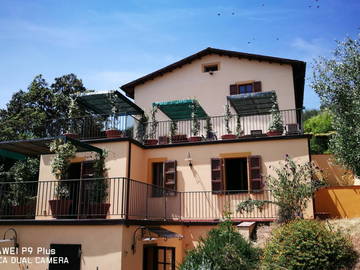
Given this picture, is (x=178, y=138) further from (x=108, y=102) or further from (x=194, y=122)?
(x=108, y=102)

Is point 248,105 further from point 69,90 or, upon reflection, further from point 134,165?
point 69,90

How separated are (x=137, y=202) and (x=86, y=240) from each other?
3.29 metres

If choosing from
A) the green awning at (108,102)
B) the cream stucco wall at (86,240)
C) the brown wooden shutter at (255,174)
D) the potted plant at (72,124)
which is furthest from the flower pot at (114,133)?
the brown wooden shutter at (255,174)

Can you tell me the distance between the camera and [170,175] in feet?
50.7

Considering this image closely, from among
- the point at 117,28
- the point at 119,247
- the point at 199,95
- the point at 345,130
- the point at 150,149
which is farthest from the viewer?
the point at 199,95

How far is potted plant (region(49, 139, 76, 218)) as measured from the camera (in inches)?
478

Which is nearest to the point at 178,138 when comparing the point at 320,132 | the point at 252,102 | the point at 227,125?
the point at 227,125

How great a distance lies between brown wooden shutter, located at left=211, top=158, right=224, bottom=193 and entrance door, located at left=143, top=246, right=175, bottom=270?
288cm

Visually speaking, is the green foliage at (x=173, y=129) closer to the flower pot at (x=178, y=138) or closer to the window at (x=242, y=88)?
the flower pot at (x=178, y=138)

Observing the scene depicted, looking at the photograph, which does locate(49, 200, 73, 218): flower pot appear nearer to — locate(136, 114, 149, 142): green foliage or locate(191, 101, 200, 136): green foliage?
locate(136, 114, 149, 142): green foliage

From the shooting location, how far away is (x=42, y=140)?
13039 mm

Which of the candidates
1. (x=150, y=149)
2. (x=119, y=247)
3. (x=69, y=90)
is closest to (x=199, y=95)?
(x=150, y=149)

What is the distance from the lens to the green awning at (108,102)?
1612cm

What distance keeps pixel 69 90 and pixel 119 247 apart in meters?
18.7
